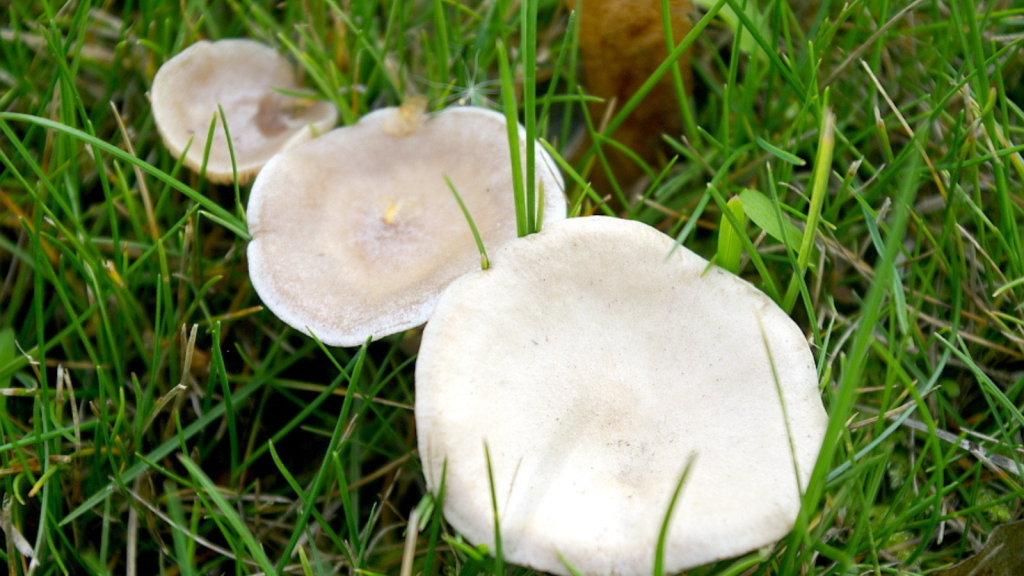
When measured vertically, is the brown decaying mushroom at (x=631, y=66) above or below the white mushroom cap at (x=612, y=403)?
above

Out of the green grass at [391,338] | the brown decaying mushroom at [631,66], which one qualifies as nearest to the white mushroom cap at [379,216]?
the green grass at [391,338]

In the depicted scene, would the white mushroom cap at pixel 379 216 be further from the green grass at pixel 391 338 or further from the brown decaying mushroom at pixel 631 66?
the brown decaying mushroom at pixel 631 66

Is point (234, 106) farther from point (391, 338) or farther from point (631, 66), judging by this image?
point (631, 66)

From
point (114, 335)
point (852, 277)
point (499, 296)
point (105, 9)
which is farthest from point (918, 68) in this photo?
point (105, 9)

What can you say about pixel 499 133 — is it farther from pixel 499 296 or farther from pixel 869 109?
pixel 869 109

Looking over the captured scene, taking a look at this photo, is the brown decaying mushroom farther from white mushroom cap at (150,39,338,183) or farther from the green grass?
white mushroom cap at (150,39,338,183)

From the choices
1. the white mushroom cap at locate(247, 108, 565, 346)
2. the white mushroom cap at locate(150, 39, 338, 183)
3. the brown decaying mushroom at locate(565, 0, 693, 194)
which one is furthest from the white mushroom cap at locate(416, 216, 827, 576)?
the white mushroom cap at locate(150, 39, 338, 183)

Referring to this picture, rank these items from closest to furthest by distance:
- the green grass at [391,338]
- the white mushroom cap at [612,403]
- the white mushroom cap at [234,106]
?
the white mushroom cap at [612,403], the green grass at [391,338], the white mushroom cap at [234,106]
